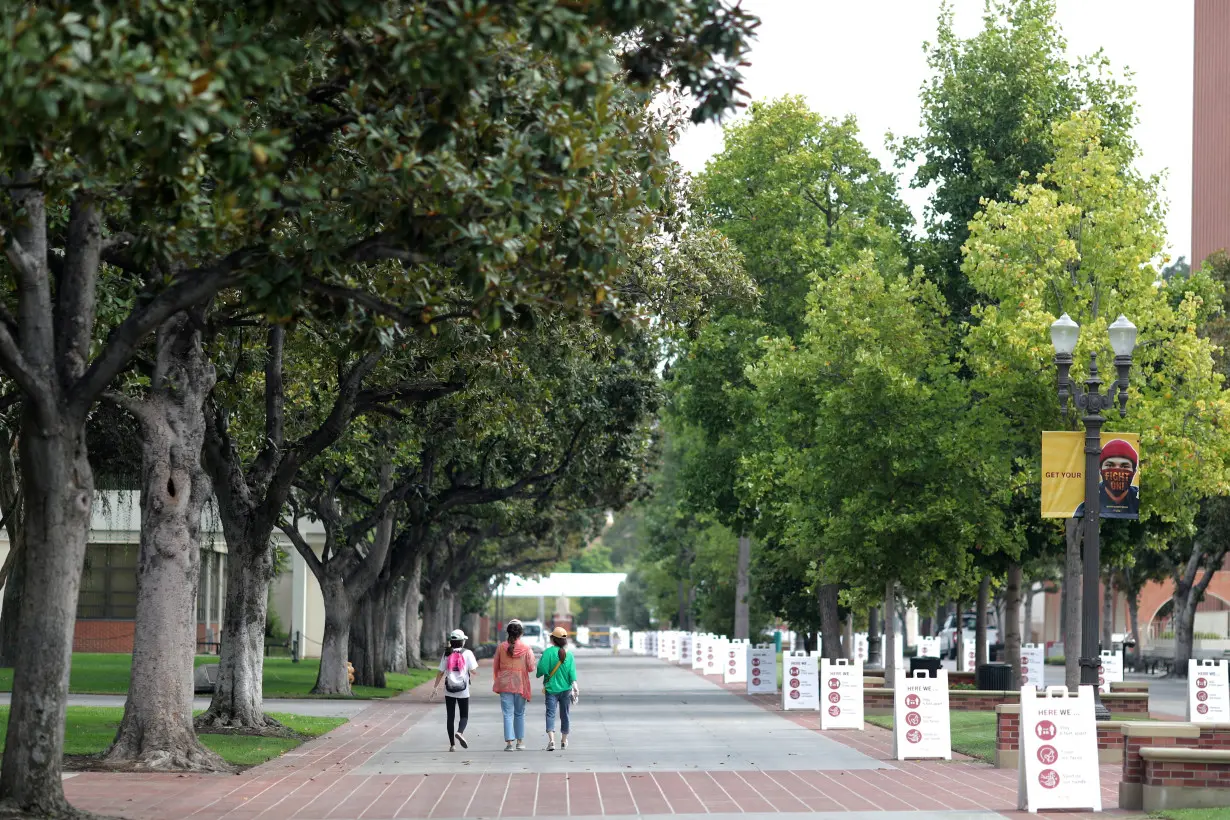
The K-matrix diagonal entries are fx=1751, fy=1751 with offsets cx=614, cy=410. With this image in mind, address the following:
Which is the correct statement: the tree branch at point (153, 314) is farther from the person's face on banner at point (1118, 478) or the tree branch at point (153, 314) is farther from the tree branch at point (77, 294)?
the person's face on banner at point (1118, 478)

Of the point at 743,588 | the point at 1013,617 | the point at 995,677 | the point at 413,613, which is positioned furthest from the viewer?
the point at 413,613

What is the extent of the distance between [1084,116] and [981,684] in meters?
10.4

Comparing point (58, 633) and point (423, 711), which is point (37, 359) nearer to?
point (58, 633)

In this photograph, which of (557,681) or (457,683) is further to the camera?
(557,681)

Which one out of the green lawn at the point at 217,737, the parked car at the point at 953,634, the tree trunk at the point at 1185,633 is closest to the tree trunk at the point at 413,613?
the green lawn at the point at 217,737

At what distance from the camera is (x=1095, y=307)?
28219 mm

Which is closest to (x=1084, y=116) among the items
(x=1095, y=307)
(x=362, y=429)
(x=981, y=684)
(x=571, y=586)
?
(x=1095, y=307)

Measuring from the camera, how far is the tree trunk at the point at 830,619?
1628 inches

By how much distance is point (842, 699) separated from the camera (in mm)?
25562

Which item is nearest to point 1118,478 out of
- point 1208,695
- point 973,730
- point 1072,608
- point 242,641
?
point 1072,608

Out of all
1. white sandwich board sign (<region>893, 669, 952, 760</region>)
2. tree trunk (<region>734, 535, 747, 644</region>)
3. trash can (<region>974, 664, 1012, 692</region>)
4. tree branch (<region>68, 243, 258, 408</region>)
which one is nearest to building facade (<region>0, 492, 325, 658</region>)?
tree trunk (<region>734, 535, 747, 644</region>)

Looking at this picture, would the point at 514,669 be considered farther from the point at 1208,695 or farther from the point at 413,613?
the point at 413,613

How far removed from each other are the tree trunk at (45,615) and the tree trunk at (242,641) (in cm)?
1031

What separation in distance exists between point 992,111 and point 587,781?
23.2m
